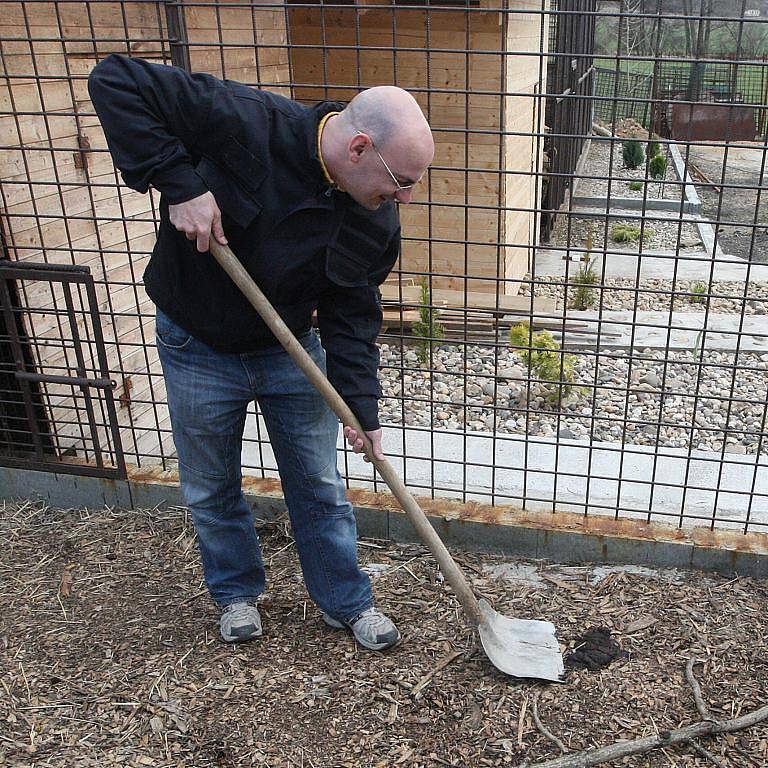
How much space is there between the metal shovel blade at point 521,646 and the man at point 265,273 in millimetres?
371

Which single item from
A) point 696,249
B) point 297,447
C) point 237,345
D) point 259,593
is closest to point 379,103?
point 237,345

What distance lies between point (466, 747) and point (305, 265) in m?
1.66

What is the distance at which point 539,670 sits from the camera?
2961 millimetres

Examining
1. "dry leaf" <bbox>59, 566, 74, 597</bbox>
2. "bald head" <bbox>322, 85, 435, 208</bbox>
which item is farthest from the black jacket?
"dry leaf" <bbox>59, 566, 74, 597</bbox>

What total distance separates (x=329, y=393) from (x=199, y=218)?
69 cm

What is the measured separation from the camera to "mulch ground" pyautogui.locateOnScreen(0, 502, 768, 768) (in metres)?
2.75

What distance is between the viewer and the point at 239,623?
3.19 m

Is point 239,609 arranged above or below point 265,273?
below

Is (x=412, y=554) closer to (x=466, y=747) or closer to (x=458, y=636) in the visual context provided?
(x=458, y=636)

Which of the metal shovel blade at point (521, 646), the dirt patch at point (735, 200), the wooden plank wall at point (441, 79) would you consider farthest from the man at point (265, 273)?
the dirt patch at point (735, 200)

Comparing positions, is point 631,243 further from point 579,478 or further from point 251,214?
point 251,214

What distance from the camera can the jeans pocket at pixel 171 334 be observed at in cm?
281

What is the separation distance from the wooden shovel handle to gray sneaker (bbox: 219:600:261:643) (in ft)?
2.63

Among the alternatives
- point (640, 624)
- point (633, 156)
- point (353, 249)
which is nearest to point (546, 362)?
point (640, 624)
